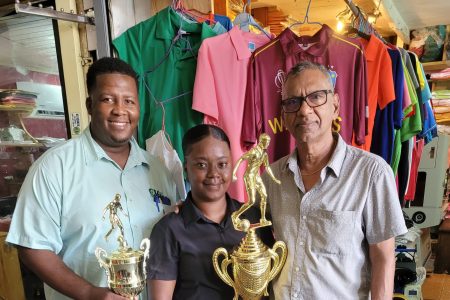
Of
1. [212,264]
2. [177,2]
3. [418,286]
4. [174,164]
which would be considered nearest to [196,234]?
[212,264]

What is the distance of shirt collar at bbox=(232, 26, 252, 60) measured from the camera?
163 centimetres

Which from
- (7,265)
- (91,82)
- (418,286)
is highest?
(91,82)

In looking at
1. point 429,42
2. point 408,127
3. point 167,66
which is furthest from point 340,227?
point 429,42

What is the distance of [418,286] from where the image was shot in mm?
2391

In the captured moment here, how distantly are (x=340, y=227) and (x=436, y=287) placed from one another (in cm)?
287

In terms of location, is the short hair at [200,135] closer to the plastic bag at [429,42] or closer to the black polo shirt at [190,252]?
the black polo shirt at [190,252]

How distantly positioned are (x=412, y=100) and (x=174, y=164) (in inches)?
51.1

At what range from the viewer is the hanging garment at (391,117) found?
176 centimetres

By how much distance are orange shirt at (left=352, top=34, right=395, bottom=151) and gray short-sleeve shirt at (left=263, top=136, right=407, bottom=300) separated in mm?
733

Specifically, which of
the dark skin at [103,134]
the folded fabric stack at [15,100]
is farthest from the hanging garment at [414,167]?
the folded fabric stack at [15,100]

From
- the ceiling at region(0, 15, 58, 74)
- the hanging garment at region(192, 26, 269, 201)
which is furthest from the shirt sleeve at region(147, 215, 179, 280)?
the ceiling at region(0, 15, 58, 74)

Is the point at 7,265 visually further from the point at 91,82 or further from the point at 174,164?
the point at 91,82

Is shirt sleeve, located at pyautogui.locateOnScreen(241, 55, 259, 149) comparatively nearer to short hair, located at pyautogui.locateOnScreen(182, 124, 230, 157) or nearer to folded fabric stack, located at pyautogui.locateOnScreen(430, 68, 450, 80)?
short hair, located at pyautogui.locateOnScreen(182, 124, 230, 157)

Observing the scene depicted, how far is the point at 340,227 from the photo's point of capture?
1.00m
